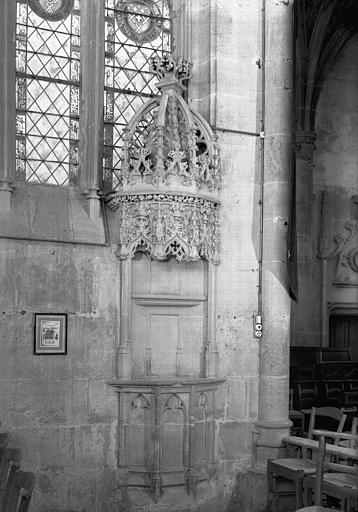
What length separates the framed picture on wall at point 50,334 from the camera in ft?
24.0

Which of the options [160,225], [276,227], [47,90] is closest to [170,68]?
[47,90]

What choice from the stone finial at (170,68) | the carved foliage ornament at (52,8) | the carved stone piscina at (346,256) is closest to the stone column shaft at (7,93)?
the carved foliage ornament at (52,8)

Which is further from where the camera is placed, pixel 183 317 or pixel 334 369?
pixel 334 369

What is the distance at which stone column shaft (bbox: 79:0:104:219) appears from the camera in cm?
789

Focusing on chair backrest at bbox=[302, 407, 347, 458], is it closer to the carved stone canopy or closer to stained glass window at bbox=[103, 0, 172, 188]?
the carved stone canopy

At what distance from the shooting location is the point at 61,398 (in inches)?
292

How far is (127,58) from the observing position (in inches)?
336

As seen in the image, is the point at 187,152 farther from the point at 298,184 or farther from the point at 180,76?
the point at 298,184

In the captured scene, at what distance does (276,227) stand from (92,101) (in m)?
2.36

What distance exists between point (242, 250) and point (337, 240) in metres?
6.53

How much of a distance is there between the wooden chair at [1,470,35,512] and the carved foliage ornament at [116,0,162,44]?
18.3ft

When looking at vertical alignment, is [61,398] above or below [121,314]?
below

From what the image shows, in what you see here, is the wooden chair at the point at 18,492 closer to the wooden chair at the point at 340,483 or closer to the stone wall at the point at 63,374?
the wooden chair at the point at 340,483

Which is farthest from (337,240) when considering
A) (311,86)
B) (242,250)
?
(242,250)
